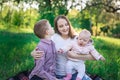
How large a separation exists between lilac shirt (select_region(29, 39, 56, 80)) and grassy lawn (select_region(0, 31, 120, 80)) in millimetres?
2552

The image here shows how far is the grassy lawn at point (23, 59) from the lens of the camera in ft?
24.3

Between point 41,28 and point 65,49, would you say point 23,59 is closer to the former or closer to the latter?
point 65,49

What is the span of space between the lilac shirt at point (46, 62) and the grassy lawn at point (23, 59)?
255 cm

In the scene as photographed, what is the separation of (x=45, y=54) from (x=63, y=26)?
0.44m

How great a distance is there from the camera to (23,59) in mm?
7902

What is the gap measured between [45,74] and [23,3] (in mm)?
6063

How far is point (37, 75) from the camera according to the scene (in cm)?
438

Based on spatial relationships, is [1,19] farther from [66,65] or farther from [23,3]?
[66,65]

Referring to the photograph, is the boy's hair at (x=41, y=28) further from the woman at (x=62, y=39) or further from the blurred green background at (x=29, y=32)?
the blurred green background at (x=29, y=32)

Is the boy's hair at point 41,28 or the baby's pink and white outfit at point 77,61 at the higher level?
the boy's hair at point 41,28

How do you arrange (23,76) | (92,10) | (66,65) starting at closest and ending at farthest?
1. (66,65)
2. (23,76)
3. (92,10)

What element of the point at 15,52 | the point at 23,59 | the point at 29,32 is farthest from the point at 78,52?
the point at 29,32

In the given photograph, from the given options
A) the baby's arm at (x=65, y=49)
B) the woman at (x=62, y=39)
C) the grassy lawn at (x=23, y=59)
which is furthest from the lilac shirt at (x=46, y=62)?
the grassy lawn at (x=23, y=59)

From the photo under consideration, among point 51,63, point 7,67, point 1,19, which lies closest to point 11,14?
point 1,19
